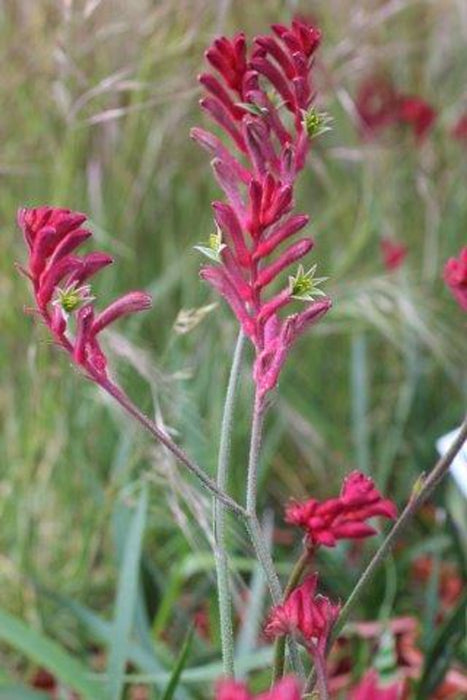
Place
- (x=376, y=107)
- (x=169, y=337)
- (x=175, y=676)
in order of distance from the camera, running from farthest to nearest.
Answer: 1. (x=376, y=107)
2. (x=169, y=337)
3. (x=175, y=676)

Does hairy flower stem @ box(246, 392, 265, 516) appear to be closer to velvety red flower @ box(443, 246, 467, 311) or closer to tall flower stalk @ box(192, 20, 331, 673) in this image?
tall flower stalk @ box(192, 20, 331, 673)

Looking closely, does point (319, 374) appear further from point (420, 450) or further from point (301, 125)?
point (301, 125)

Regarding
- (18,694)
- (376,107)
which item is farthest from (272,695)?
(376,107)

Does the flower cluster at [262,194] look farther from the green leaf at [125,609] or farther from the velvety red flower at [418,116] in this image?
the velvety red flower at [418,116]

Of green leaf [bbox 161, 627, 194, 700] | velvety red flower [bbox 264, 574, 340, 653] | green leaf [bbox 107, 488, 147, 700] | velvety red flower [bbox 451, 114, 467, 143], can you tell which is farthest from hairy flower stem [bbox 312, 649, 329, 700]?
velvety red flower [bbox 451, 114, 467, 143]

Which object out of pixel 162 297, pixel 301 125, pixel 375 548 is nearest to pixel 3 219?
pixel 162 297

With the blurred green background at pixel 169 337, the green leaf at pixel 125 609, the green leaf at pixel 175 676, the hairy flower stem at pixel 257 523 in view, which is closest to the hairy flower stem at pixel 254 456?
the hairy flower stem at pixel 257 523

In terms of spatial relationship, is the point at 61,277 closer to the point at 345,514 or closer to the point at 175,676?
the point at 345,514
